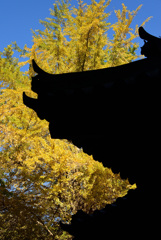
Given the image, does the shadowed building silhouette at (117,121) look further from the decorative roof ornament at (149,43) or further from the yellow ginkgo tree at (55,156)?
the yellow ginkgo tree at (55,156)

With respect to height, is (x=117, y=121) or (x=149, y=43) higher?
(x=149, y=43)

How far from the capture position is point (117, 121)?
53.7 inches

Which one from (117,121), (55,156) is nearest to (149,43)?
(117,121)

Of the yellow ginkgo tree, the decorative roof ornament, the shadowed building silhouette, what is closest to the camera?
the shadowed building silhouette

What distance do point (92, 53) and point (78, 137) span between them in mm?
4370

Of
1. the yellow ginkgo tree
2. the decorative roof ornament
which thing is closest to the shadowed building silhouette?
the decorative roof ornament

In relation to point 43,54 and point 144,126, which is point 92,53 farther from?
point 144,126

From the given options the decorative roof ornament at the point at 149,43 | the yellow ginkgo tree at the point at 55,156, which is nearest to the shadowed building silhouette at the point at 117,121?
the decorative roof ornament at the point at 149,43

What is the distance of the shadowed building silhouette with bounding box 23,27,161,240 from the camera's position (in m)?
1.20

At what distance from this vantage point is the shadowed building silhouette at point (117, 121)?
1.20 metres

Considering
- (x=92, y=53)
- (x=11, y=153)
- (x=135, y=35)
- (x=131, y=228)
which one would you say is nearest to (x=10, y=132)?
(x=11, y=153)

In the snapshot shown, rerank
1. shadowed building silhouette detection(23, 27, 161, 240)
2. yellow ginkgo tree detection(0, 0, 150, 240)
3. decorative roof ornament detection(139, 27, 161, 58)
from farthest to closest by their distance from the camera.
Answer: yellow ginkgo tree detection(0, 0, 150, 240) < decorative roof ornament detection(139, 27, 161, 58) < shadowed building silhouette detection(23, 27, 161, 240)

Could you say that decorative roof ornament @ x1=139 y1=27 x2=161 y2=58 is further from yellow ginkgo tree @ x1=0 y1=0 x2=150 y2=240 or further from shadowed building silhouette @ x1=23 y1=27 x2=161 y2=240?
yellow ginkgo tree @ x1=0 y1=0 x2=150 y2=240

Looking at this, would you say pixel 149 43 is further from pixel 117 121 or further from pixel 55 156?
pixel 55 156
